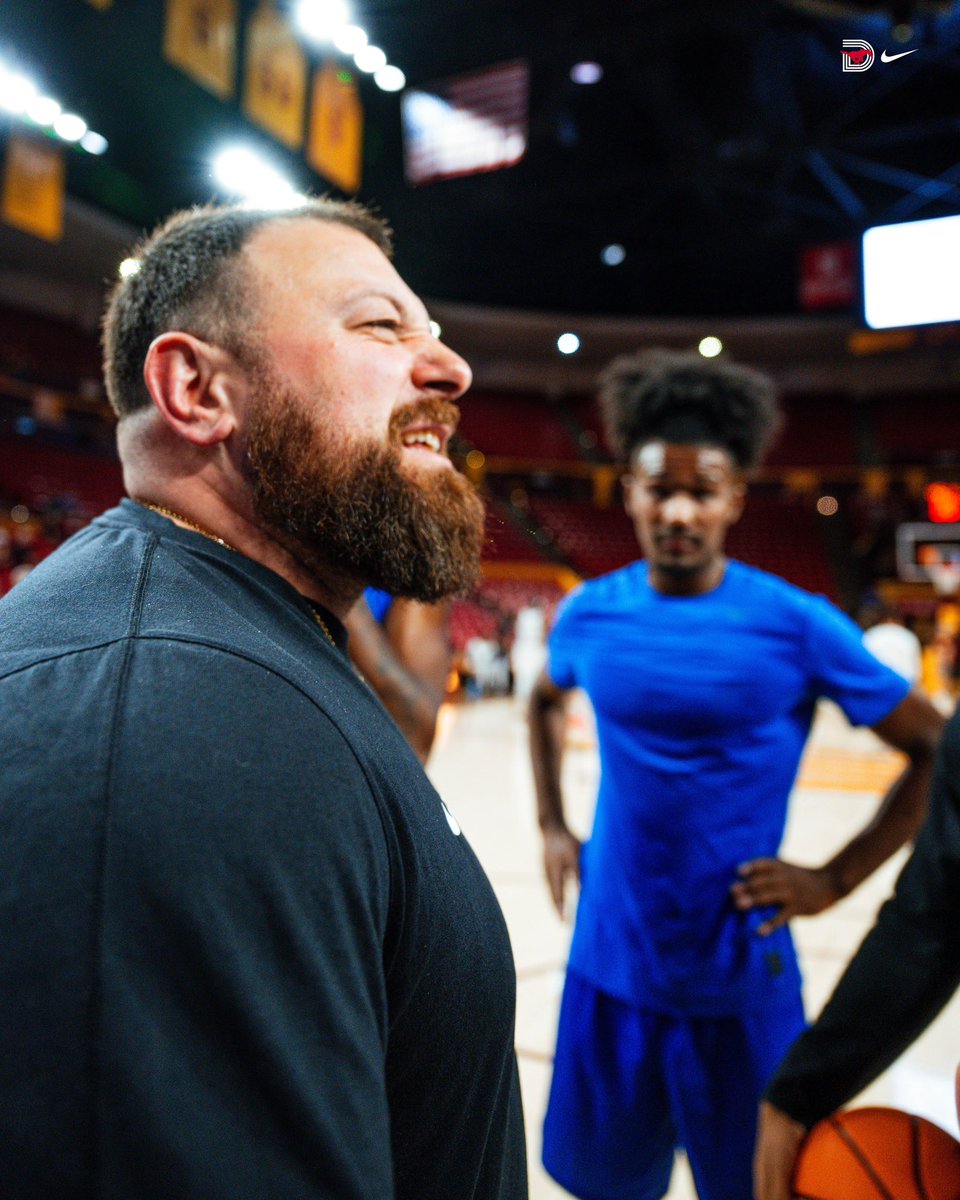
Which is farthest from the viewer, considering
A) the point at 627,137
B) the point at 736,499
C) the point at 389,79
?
the point at 627,137

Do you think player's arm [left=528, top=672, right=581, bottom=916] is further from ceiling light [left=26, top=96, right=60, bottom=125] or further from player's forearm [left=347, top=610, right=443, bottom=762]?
ceiling light [left=26, top=96, right=60, bottom=125]

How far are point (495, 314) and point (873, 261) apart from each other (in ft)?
58.6

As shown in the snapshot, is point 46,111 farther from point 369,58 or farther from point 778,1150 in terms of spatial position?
point 369,58

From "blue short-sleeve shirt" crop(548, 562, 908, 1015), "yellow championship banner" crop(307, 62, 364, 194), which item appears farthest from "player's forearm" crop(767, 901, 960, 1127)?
"yellow championship banner" crop(307, 62, 364, 194)

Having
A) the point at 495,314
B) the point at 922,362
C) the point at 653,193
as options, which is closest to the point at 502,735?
the point at 653,193

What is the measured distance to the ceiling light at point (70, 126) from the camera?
79.5 inches

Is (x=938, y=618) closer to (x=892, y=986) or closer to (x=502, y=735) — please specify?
(x=502, y=735)

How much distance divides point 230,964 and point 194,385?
0.70 metres

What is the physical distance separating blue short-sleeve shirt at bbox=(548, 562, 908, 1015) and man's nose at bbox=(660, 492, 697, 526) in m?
0.21

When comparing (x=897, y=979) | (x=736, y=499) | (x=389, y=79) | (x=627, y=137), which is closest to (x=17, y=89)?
(x=736, y=499)

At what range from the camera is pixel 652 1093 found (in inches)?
72.8

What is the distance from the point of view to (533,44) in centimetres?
980

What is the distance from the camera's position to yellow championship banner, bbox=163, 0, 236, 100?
509 cm

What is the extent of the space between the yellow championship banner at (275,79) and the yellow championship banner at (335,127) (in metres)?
0.10
